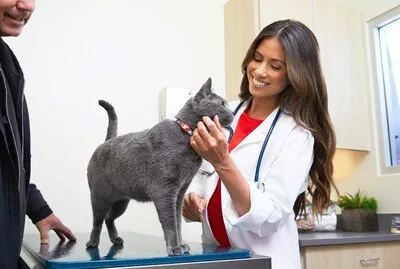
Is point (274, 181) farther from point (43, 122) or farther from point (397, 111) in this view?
point (397, 111)

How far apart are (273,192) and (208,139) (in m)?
0.25

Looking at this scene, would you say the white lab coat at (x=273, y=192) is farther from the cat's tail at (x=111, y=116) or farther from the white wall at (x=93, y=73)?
the white wall at (x=93, y=73)

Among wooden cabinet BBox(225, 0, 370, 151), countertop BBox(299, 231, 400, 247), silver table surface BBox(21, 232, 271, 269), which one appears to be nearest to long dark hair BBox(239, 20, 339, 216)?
silver table surface BBox(21, 232, 271, 269)

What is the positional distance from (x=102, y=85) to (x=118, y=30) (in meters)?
0.28

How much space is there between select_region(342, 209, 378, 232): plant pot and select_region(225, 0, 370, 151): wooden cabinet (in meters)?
0.35

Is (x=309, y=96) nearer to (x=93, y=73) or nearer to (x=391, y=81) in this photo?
(x=93, y=73)

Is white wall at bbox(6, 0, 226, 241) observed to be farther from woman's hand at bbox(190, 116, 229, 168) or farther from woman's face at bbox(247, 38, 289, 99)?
woman's hand at bbox(190, 116, 229, 168)

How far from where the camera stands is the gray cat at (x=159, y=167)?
70 centimetres

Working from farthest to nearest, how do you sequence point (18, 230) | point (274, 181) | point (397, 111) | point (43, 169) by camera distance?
point (397, 111)
point (43, 169)
point (274, 181)
point (18, 230)

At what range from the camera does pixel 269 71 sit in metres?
0.98

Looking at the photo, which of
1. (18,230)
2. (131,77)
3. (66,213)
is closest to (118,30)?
(131,77)

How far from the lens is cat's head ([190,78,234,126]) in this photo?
0.74 meters

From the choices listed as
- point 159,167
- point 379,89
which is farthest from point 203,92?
point 379,89

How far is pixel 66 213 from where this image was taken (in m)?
1.53
